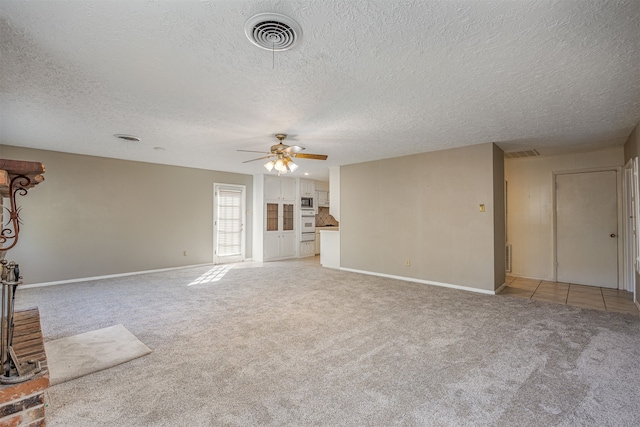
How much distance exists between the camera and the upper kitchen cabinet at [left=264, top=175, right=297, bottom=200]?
8117 millimetres

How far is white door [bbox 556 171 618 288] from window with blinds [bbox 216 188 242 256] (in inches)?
280

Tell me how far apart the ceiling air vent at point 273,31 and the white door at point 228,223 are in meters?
5.91

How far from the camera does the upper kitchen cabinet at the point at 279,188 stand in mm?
8117

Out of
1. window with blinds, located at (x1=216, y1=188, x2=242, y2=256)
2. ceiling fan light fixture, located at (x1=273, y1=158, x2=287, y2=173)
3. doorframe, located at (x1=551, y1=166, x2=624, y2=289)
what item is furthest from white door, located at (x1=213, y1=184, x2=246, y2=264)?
doorframe, located at (x1=551, y1=166, x2=624, y2=289)

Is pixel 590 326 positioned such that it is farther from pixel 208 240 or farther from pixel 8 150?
pixel 8 150

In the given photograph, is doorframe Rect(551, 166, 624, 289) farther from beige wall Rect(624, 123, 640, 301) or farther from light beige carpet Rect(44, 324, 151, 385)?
light beige carpet Rect(44, 324, 151, 385)

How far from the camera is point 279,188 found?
839 cm

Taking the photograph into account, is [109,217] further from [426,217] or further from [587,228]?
[587,228]

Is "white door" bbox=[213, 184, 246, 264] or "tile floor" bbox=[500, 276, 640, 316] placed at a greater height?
"white door" bbox=[213, 184, 246, 264]

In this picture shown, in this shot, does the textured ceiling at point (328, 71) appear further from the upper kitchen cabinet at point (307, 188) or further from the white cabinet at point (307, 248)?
the white cabinet at point (307, 248)

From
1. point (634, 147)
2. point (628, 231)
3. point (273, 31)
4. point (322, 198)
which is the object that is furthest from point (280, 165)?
point (628, 231)

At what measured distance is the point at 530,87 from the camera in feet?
8.93

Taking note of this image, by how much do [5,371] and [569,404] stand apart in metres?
3.19

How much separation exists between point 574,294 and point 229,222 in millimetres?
7206
